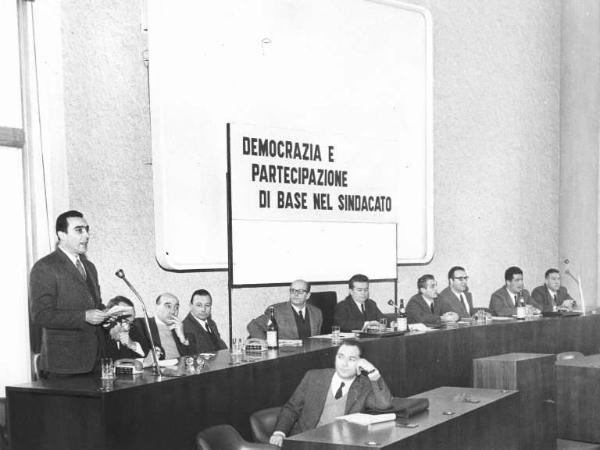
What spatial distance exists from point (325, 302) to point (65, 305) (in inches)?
123

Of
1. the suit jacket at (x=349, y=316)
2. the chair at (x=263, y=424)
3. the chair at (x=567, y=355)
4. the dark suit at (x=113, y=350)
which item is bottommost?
the chair at (x=567, y=355)

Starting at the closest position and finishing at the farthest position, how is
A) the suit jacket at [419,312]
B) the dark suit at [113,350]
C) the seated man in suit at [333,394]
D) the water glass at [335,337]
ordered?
1. the seated man in suit at [333,394]
2. the dark suit at [113,350]
3. the water glass at [335,337]
4. the suit jacket at [419,312]

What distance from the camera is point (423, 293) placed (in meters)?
6.71

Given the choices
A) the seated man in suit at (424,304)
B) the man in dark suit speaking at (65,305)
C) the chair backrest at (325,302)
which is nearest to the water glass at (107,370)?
the man in dark suit speaking at (65,305)

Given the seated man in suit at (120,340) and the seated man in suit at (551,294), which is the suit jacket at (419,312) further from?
the seated man in suit at (120,340)

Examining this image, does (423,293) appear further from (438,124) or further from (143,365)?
(143,365)

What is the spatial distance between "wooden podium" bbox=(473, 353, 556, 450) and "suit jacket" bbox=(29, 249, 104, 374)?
2.17m

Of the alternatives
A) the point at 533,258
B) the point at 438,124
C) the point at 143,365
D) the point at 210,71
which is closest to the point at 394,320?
the point at 210,71

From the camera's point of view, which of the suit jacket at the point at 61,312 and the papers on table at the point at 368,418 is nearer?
the papers on table at the point at 368,418

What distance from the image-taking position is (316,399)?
12.6 feet

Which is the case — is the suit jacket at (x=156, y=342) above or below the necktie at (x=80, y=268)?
Result: below

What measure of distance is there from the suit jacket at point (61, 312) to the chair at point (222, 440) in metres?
0.79

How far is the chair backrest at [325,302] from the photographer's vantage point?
6680 millimetres

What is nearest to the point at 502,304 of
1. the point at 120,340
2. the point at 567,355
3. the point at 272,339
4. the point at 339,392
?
the point at 567,355
